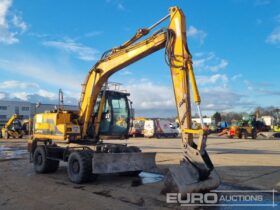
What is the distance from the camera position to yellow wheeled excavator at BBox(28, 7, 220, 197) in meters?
7.82

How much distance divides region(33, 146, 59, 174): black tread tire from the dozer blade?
3165 millimetres

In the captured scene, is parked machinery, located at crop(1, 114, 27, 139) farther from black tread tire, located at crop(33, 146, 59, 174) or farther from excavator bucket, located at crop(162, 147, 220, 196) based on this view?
excavator bucket, located at crop(162, 147, 220, 196)

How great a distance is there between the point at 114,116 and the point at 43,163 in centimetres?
317

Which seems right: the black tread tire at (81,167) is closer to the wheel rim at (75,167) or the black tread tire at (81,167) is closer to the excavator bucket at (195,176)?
the wheel rim at (75,167)

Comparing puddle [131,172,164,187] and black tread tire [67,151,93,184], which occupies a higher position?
black tread tire [67,151,93,184]

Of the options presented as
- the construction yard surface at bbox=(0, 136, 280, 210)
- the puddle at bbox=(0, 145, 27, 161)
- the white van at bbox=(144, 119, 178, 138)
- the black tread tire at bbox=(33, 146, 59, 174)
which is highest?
the white van at bbox=(144, 119, 178, 138)

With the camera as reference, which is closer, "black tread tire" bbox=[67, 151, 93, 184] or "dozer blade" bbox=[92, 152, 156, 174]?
"dozer blade" bbox=[92, 152, 156, 174]

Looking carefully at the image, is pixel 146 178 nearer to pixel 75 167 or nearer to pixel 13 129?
pixel 75 167

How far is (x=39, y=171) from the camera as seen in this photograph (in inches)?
500

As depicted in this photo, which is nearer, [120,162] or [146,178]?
[120,162]

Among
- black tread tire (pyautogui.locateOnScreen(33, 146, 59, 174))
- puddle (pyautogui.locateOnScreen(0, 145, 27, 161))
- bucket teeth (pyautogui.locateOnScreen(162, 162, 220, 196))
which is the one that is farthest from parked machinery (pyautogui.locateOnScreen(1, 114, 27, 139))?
bucket teeth (pyautogui.locateOnScreen(162, 162, 220, 196))

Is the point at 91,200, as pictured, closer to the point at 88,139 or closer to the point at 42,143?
the point at 88,139

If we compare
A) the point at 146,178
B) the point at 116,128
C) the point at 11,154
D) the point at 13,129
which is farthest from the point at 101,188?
the point at 13,129

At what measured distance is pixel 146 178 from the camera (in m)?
11.2
